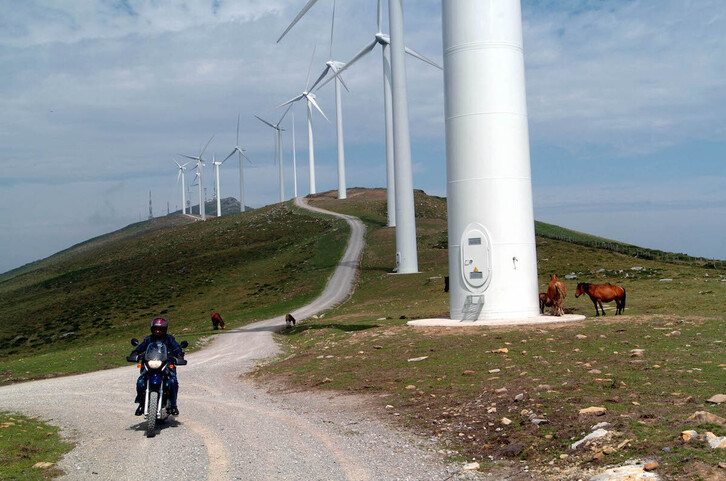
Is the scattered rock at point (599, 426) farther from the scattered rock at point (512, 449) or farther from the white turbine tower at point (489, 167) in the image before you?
the white turbine tower at point (489, 167)

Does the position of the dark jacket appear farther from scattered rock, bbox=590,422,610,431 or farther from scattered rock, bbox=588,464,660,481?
scattered rock, bbox=588,464,660,481

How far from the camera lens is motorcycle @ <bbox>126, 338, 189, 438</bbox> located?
42.8 feet

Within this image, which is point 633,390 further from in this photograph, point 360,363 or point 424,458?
point 360,363

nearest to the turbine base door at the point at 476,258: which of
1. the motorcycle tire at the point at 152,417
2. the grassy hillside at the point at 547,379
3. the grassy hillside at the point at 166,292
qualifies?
the grassy hillside at the point at 547,379

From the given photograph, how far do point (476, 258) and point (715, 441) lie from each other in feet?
65.7

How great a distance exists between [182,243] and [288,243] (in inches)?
1367

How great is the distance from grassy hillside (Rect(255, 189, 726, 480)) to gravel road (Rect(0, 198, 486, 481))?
82 cm

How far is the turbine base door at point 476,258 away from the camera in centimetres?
2873

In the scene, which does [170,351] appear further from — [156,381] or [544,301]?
[544,301]

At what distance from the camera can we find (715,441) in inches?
353

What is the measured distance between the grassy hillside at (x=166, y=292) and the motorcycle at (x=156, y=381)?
17.2 metres

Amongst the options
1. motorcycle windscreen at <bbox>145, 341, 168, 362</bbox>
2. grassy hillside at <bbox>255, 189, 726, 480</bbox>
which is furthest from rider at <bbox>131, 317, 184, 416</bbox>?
grassy hillside at <bbox>255, 189, 726, 480</bbox>

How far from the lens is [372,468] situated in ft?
32.8

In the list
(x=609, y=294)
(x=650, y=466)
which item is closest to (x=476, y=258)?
(x=609, y=294)
